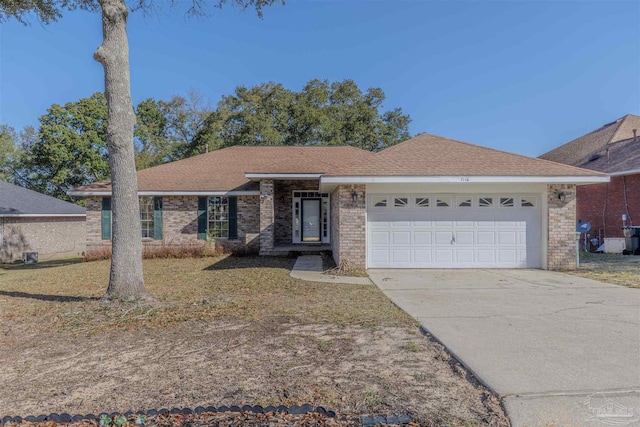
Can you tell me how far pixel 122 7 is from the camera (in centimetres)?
686

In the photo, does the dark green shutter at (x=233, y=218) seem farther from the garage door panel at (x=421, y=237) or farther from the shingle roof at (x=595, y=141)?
the shingle roof at (x=595, y=141)

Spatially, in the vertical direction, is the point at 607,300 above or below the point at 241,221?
below

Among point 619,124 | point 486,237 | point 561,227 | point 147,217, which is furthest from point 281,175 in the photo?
point 619,124

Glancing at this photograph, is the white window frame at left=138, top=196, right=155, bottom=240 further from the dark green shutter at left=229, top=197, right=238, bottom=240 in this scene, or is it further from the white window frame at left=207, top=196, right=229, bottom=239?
the dark green shutter at left=229, top=197, right=238, bottom=240

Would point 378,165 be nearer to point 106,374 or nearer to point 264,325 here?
point 264,325

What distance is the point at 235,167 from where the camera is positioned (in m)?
16.7

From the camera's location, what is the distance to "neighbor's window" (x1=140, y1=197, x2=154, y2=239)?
48.2 feet

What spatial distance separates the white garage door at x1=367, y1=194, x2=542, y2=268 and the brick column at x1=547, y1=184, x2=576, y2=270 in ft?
1.13

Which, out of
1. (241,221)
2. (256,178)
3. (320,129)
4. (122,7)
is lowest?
(241,221)

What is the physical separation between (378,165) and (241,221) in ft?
22.3

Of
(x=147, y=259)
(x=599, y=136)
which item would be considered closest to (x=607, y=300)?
(x=147, y=259)

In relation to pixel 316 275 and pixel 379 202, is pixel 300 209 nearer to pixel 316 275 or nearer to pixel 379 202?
pixel 379 202

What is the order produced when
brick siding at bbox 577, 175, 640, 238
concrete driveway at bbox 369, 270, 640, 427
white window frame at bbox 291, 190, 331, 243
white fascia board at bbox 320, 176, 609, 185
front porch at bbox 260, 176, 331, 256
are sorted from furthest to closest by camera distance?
white window frame at bbox 291, 190, 331, 243 < front porch at bbox 260, 176, 331, 256 < brick siding at bbox 577, 175, 640, 238 < white fascia board at bbox 320, 176, 609, 185 < concrete driveway at bbox 369, 270, 640, 427

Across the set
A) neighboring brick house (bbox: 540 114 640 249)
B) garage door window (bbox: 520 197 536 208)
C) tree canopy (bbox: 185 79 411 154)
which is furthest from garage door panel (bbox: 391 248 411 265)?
tree canopy (bbox: 185 79 411 154)
